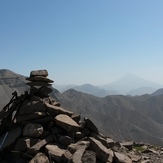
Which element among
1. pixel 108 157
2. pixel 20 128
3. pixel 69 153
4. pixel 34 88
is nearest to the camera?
pixel 69 153

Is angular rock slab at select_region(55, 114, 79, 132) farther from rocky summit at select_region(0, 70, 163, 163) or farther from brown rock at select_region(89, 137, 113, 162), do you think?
brown rock at select_region(89, 137, 113, 162)

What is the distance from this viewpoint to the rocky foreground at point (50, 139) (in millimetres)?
14258

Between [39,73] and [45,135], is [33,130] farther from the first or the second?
[39,73]

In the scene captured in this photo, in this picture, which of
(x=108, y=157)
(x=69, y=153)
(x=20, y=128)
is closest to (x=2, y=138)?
(x=20, y=128)

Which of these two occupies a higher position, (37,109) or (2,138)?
(37,109)

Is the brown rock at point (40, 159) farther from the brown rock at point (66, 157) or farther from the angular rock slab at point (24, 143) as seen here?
the angular rock slab at point (24, 143)

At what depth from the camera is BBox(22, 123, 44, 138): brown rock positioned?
15.6 metres

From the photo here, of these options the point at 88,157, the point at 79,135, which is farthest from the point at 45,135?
the point at 88,157

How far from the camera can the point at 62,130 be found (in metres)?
16.3

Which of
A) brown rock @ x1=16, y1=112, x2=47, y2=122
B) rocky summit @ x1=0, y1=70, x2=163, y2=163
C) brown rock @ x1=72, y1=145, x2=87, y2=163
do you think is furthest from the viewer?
brown rock @ x1=16, y1=112, x2=47, y2=122

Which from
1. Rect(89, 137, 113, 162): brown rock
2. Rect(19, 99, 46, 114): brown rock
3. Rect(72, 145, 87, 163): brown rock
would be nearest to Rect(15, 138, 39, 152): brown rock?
Rect(19, 99, 46, 114): brown rock

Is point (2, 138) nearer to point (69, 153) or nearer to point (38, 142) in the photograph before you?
point (38, 142)

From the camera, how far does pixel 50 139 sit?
1567 centimetres

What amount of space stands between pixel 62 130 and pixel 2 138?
11.7 feet
